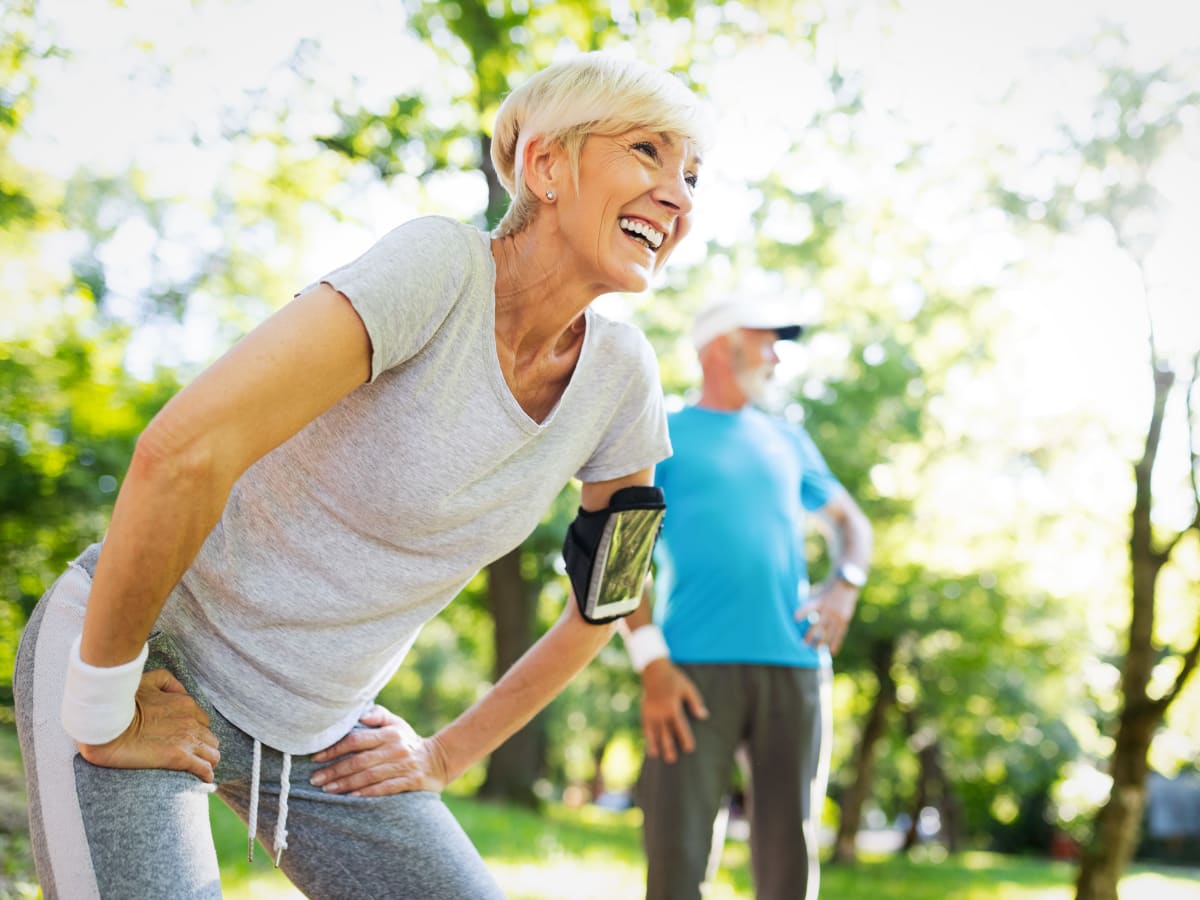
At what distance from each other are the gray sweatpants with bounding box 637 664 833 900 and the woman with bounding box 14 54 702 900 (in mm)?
1675

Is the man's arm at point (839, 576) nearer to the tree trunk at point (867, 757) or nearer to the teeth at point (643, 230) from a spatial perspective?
the teeth at point (643, 230)

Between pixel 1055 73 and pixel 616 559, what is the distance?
922 centimetres

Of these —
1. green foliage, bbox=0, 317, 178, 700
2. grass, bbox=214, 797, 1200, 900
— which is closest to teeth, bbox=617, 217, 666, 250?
Answer: grass, bbox=214, 797, 1200, 900

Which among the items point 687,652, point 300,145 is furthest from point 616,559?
point 300,145

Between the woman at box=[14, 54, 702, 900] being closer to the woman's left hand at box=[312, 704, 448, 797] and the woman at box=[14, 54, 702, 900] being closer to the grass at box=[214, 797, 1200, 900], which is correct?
the woman's left hand at box=[312, 704, 448, 797]

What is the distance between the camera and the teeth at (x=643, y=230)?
1790mm

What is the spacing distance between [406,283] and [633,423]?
1.92ft

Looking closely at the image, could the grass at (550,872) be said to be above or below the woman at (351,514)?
below

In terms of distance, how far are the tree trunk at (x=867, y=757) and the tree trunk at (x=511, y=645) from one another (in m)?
5.78

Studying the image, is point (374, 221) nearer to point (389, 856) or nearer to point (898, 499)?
point (898, 499)

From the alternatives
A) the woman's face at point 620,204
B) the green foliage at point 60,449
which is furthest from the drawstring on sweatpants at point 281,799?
the green foliage at point 60,449

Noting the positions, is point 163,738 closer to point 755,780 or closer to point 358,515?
point 358,515

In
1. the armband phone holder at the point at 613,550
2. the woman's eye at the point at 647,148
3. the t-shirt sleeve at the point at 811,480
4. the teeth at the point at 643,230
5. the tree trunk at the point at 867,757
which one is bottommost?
the tree trunk at the point at 867,757

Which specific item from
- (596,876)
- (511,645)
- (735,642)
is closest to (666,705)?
(735,642)
